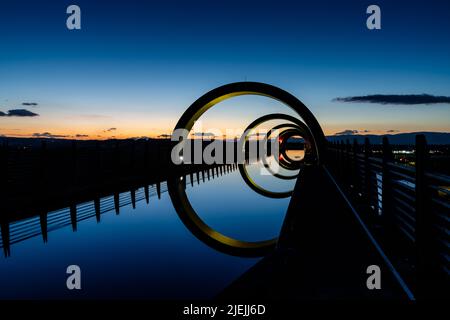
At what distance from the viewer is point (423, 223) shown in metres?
2.77

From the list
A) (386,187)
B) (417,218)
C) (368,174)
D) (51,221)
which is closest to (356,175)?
(368,174)

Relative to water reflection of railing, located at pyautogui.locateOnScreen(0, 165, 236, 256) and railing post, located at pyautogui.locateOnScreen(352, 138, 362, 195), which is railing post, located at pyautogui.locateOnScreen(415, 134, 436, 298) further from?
water reflection of railing, located at pyautogui.locateOnScreen(0, 165, 236, 256)

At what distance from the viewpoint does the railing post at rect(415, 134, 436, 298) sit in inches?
106

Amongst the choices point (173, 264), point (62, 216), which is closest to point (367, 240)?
point (173, 264)

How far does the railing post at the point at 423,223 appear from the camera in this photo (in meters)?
2.69

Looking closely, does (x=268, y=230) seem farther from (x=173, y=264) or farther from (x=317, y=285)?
(x=317, y=285)

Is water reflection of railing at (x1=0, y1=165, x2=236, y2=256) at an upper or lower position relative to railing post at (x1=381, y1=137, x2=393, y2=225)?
lower

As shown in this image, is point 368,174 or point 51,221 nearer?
point 368,174

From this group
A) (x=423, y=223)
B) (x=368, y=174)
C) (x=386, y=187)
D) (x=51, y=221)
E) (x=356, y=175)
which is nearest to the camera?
(x=423, y=223)

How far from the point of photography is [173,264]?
17.4ft

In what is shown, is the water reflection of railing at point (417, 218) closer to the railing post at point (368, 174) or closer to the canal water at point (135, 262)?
the railing post at point (368, 174)

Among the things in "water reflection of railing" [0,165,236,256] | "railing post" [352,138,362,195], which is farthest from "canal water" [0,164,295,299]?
"railing post" [352,138,362,195]

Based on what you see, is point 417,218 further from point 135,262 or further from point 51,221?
point 51,221

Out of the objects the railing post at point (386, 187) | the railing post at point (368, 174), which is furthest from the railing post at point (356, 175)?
the railing post at point (386, 187)
